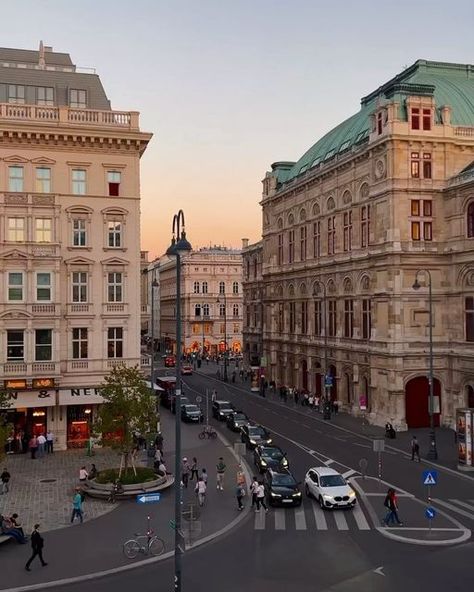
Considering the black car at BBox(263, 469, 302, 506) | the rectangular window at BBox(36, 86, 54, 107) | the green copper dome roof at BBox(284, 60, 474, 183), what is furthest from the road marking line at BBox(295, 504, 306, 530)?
the green copper dome roof at BBox(284, 60, 474, 183)

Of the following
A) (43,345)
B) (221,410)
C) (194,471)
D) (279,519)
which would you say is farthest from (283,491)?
(221,410)

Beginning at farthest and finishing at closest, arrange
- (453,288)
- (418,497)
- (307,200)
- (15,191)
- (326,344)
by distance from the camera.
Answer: (307,200)
(326,344)
(453,288)
(15,191)
(418,497)

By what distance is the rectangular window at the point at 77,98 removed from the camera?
50.0 metres

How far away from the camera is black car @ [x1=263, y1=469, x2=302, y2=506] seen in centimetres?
3033

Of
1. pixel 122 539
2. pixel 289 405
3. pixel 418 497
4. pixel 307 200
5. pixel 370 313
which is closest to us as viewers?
pixel 122 539

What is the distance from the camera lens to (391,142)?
5397 centimetres

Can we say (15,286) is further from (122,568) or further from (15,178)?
(122,568)

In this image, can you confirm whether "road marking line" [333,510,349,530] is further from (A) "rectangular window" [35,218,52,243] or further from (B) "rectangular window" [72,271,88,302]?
(A) "rectangular window" [35,218,52,243]

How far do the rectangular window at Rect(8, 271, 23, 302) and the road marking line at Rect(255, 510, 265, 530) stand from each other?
22.3 metres

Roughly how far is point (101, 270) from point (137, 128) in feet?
33.1

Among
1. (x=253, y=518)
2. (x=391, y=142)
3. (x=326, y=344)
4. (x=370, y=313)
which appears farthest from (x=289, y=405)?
(x=253, y=518)

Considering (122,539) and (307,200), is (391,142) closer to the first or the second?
(307,200)

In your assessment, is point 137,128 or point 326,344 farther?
point 326,344

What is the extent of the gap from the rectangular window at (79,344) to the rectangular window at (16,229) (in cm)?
689
